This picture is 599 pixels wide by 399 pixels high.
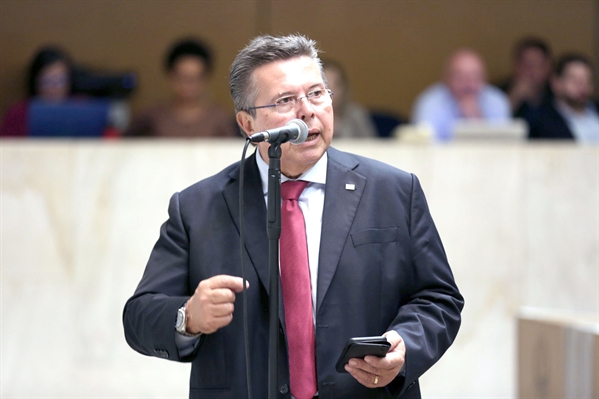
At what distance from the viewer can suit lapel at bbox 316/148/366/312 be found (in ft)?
7.09

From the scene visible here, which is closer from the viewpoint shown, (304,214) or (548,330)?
(304,214)

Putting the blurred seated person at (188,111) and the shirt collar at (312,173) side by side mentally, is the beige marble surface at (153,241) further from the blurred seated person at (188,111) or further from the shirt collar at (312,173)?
the shirt collar at (312,173)

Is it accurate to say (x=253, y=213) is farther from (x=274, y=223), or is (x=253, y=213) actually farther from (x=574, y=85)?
(x=574, y=85)

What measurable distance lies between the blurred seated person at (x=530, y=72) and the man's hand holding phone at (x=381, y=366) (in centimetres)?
423

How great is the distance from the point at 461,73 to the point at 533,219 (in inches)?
57.2

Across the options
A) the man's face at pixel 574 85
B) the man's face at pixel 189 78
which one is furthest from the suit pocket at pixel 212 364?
the man's face at pixel 574 85

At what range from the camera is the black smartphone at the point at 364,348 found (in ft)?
6.27

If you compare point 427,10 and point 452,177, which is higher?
point 427,10

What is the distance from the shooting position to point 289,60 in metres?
2.23

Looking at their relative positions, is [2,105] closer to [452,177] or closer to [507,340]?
[452,177]

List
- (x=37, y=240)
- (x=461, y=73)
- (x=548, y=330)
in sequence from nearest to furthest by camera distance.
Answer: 1. (x=548, y=330)
2. (x=37, y=240)
3. (x=461, y=73)

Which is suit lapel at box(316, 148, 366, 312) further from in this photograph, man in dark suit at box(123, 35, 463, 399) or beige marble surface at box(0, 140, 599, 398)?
beige marble surface at box(0, 140, 599, 398)

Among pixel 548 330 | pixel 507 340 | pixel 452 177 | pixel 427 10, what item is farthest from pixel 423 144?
pixel 548 330

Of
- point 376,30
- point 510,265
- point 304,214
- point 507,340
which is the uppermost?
point 376,30
